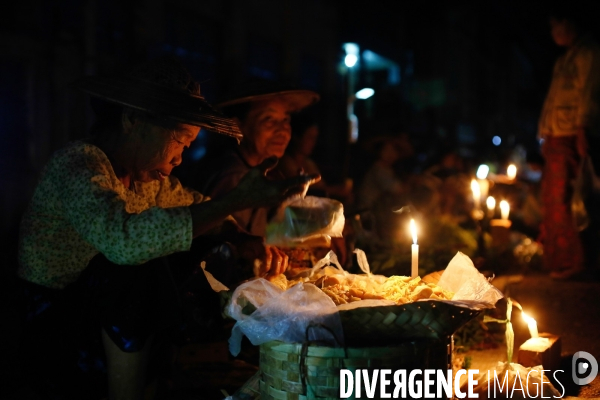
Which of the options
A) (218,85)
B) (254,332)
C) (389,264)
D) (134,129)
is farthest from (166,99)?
(218,85)

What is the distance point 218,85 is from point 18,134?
15.7 ft

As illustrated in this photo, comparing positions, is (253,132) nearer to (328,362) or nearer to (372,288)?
(372,288)

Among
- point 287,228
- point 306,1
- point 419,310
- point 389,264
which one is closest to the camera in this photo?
point 419,310

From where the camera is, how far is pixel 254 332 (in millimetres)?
2303

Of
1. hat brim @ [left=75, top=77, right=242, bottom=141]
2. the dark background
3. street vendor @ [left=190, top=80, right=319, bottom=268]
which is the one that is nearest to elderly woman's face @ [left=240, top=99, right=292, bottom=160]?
street vendor @ [left=190, top=80, right=319, bottom=268]

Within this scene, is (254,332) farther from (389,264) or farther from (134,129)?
(389,264)

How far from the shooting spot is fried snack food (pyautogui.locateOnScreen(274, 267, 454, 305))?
2611 millimetres

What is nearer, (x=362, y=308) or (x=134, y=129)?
(x=362, y=308)

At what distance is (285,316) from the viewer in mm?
2268

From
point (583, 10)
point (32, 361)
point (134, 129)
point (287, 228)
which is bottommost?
point (32, 361)

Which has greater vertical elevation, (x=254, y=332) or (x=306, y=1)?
(x=306, y=1)

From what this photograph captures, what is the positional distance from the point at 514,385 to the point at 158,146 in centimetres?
201

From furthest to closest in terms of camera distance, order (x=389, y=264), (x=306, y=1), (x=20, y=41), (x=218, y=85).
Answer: (x=306, y=1) → (x=218, y=85) → (x=20, y=41) → (x=389, y=264)

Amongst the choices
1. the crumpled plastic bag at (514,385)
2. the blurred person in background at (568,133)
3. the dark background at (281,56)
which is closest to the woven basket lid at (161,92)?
the dark background at (281,56)
